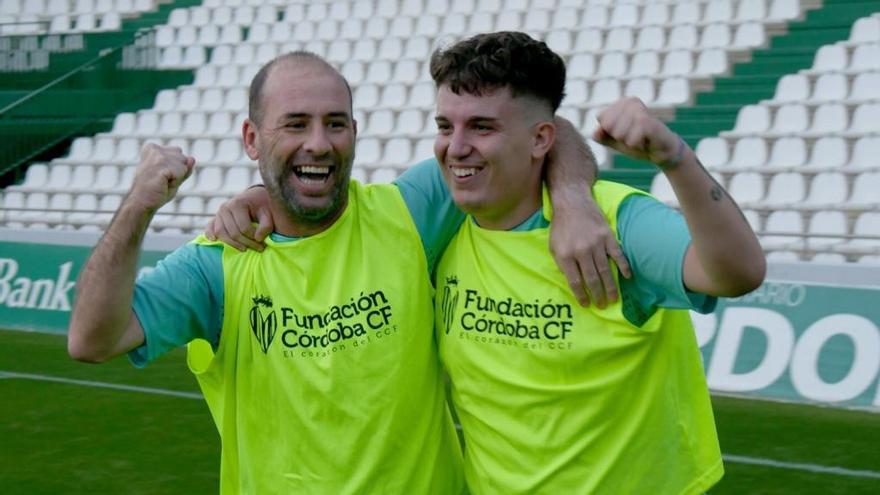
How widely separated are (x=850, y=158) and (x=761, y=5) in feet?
10.5

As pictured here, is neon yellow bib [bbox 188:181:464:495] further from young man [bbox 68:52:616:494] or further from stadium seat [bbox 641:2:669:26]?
stadium seat [bbox 641:2:669:26]

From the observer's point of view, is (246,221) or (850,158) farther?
(850,158)

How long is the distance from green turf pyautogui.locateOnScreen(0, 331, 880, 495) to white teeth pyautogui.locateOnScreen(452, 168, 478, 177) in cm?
395

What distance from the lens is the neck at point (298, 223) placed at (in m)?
3.49

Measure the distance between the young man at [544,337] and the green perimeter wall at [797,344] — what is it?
5.60 m

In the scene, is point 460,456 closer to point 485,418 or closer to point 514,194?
point 485,418

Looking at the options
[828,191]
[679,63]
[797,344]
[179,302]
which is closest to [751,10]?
[679,63]

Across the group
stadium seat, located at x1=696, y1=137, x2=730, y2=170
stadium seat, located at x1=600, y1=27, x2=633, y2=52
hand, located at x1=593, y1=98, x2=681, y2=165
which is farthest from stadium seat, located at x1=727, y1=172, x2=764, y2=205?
hand, located at x1=593, y1=98, x2=681, y2=165

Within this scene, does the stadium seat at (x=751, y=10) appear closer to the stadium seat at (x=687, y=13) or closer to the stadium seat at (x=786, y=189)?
the stadium seat at (x=687, y=13)

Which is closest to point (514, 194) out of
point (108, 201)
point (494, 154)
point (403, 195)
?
point (494, 154)

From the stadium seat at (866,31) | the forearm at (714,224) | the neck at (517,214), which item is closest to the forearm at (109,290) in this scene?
the neck at (517,214)

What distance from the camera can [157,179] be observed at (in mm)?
3230

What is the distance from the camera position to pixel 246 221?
11.7ft

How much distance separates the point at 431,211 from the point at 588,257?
0.60 metres
